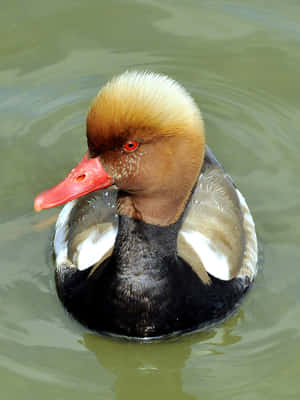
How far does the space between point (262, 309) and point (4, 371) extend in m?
1.94

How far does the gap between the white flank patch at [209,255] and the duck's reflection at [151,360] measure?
0.43 meters

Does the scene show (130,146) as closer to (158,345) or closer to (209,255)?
(209,255)

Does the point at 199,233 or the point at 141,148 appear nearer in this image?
the point at 141,148

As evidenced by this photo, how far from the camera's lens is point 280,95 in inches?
295

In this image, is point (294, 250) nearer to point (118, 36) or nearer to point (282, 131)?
point (282, 131)

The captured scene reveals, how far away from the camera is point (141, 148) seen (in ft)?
13.9

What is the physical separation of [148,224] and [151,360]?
1.06 meters

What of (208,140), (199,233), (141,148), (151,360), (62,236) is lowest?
(151,360)

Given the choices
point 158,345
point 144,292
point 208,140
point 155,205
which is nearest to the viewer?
point 155,205

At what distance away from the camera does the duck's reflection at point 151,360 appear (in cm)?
491

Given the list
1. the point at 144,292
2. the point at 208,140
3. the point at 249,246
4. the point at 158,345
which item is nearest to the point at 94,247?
the point at 144,292

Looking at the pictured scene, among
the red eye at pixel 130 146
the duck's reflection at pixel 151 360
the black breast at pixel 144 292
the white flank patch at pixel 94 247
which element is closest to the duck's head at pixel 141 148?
the red eye at pixel 130 146

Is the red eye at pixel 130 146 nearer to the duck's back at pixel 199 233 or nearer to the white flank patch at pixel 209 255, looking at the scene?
the duck's back at pixel 199 233

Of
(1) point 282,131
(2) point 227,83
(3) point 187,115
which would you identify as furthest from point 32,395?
(2) point 227,83
